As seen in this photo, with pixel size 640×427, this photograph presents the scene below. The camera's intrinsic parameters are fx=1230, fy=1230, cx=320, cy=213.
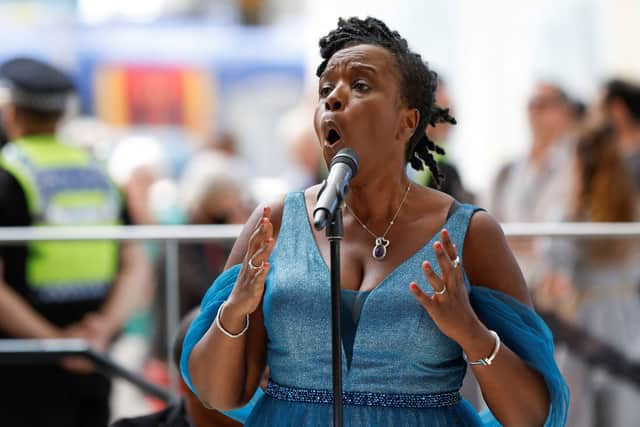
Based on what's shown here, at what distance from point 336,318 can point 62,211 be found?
2.98 metres

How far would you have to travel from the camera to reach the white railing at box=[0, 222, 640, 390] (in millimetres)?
4863

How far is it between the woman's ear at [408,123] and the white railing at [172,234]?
228 cm

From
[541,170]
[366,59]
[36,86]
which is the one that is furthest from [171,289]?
[366,59]

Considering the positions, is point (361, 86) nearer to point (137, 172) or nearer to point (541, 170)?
point (541, 170)

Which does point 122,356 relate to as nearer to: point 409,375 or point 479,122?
point 409,375

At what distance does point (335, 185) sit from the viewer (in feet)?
7.19

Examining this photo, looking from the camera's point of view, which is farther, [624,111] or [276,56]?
[276,56]

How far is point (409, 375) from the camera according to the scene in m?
2.46

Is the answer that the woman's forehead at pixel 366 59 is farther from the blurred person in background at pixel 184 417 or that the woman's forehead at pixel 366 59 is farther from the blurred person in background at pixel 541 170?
the blurred person in background at pixel 541 170

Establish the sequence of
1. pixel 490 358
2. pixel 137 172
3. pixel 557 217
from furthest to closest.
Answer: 1. pixel 137 172
2. pixel 557 217
3. pixel 490 358

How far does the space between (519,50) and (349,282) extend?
814 centimetres

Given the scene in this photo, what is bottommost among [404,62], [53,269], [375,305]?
[53,269]

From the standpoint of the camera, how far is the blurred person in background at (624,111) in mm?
6598

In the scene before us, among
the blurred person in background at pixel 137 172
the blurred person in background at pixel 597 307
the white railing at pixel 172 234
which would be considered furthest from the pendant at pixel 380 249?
the blurred person in background at pixel 137 172
